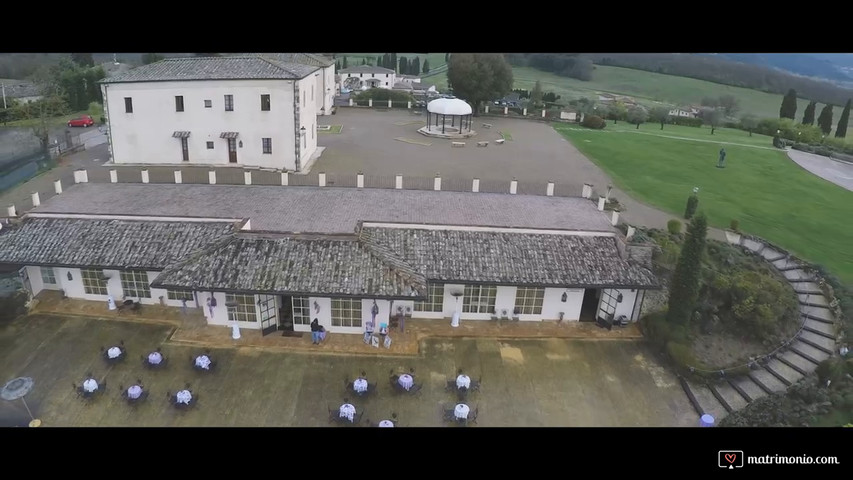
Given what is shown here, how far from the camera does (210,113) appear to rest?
35.0 metres

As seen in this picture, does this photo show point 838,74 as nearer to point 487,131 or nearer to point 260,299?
point 487,131

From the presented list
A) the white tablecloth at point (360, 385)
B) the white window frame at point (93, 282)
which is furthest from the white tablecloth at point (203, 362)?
the white window frame at point (93, 282)

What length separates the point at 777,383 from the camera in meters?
17.9

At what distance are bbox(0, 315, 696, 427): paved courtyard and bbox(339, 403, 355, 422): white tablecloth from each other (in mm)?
664

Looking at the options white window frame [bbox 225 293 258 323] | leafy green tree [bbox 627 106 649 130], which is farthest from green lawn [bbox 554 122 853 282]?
white window frame [bbox 225 293 258 323]

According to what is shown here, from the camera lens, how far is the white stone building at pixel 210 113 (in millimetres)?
34281

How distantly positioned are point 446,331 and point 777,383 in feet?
36.4

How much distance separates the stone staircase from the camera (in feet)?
57.0

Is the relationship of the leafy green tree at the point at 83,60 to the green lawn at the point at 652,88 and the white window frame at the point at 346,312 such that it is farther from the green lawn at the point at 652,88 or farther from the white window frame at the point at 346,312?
the white window frame at the point at 346,312

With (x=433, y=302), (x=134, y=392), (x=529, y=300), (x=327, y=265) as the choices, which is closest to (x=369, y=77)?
(x=433, y=302)

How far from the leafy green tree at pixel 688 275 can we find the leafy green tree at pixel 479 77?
42645mm

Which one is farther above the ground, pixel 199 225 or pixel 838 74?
pixel 838 74

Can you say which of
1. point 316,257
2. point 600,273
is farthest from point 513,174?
Answer: point 316,257

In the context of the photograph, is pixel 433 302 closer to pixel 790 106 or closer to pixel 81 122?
pixel 81 122
